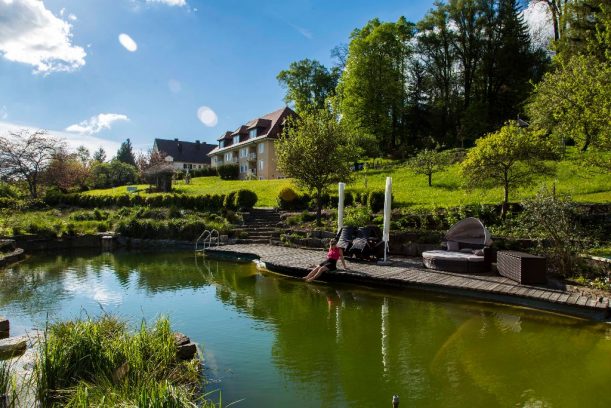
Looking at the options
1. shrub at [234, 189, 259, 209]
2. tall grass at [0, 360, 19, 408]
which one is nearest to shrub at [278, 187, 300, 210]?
shrub at [234, 189, 259, 209]

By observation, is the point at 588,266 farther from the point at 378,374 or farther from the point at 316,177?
the point at 316,177

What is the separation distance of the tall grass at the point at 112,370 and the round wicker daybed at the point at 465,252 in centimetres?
782

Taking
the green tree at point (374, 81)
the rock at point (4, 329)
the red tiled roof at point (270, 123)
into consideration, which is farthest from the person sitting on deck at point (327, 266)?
the red tiled roof at point (270, 123)

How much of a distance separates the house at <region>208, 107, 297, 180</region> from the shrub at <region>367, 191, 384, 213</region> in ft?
84.2

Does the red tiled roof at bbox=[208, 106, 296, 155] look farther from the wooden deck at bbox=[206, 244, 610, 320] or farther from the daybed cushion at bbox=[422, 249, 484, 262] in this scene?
the daybed cushion at bbox=[422, 249, 484, 262]

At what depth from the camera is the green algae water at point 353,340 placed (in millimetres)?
5020

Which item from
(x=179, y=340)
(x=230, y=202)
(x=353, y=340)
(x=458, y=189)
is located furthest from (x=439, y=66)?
(x=179, y=340)

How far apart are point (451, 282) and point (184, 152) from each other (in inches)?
2867

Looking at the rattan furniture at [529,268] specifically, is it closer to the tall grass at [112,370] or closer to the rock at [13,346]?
the tall grass at [112,370]

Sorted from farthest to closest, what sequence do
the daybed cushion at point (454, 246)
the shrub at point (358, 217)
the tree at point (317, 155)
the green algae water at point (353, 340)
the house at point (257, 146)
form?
the house at point (257, 146), the tree at point (317, 155), the shrub at point (358, 217), the daybed cushion at point (454, 246), the green algae water at point (353, 340)

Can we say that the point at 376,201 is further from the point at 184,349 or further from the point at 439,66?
the point at 439,66

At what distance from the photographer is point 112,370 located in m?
4.41

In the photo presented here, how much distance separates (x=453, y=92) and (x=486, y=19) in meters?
8.29

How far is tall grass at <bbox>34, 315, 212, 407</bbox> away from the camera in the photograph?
11.4 ft
